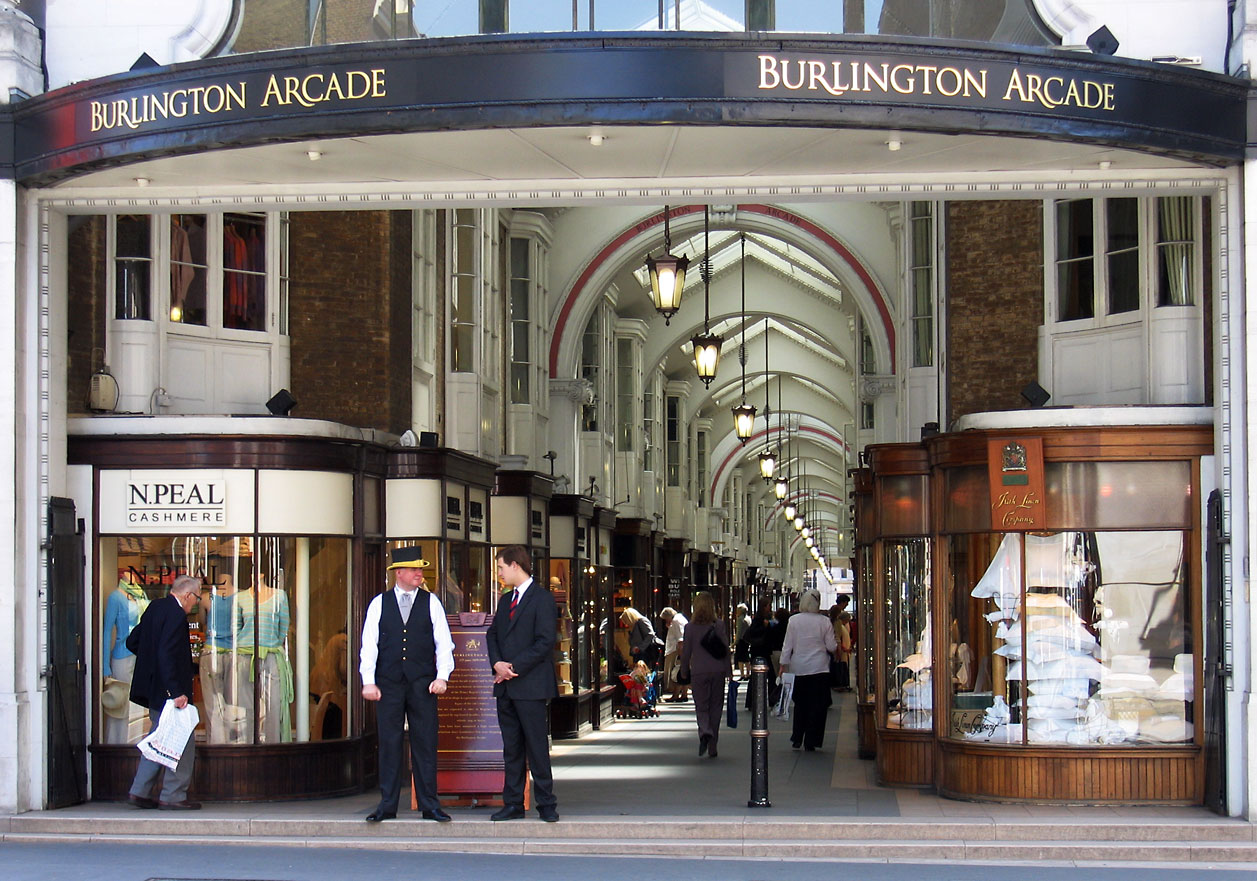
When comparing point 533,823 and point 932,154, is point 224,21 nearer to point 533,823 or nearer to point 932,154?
point 932,154

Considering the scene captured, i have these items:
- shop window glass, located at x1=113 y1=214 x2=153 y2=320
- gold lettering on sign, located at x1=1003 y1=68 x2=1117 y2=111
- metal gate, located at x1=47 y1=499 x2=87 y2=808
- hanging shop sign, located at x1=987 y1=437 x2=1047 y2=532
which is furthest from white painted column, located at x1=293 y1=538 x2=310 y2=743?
gold lettering on sign, located at x1=1003 y1=68 x2=1117 y2=111

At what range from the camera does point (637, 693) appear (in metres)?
24.8

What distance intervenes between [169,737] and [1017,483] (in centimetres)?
604

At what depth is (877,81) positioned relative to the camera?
32.6 feet

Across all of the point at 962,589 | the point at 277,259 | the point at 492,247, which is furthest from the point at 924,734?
the point at 492,247

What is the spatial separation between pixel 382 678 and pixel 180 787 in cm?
177

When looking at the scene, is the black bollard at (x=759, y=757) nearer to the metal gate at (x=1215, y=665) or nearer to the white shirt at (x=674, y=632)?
the metal gate at (x=1215, y=665)

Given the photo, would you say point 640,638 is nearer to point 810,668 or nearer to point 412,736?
point 810,668

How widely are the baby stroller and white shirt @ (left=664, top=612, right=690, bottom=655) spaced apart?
22.7 inches

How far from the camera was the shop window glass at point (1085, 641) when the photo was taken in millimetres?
11695

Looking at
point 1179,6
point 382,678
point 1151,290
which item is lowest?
point 382,678

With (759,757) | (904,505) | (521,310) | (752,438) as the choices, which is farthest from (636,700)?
(752,438)

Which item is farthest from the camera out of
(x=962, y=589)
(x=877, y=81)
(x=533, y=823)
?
(x=962, y=589)

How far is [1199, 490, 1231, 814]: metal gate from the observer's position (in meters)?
11.0
